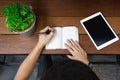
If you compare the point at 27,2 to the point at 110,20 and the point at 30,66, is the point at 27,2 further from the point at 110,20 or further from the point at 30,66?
the point at 110,20

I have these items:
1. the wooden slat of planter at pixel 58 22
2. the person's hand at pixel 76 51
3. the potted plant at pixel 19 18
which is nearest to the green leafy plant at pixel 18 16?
the potted plant at pixel 19 18

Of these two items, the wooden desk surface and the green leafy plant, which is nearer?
the green leafy plant

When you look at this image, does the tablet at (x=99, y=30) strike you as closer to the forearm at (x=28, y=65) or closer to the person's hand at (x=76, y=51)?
the person's hand at (x=76, y=51)

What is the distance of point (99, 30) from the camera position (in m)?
1.19

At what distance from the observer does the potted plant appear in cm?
106

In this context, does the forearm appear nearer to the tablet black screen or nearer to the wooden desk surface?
the wooden desk surface

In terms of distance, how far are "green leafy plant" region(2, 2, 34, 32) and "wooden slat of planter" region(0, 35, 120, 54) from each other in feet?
0.29

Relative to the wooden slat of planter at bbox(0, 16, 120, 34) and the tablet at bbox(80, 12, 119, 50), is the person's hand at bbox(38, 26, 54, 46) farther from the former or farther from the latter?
the tablet at bbox(80, 12, 119, 50)

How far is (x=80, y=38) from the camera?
1.18 meters

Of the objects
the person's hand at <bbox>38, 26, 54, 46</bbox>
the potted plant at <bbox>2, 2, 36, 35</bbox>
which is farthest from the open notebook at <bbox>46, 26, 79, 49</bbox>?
the potted plant at <bbox>2, 2, 36, 35</bbox>

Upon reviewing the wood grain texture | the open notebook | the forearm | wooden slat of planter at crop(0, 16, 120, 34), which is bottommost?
the forearm

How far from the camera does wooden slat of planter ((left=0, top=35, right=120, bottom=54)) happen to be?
115 centimetres

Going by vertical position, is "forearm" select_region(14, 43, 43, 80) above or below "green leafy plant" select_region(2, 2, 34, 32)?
below

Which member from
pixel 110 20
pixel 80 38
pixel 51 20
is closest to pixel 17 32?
pixel 51 20
